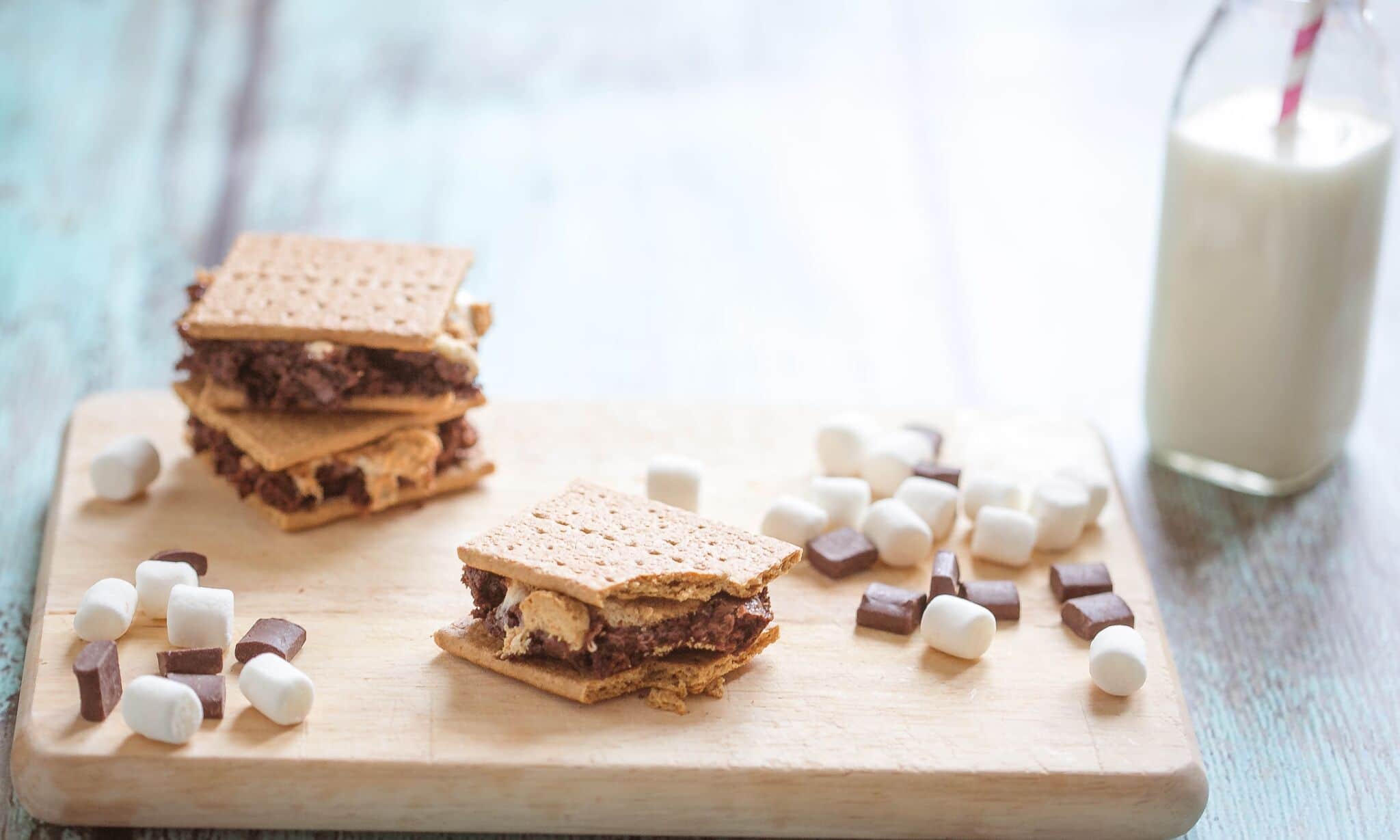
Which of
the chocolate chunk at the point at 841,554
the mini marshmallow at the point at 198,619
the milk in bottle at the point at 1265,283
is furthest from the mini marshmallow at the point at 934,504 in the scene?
the mini marshmallow at the point at 198,619

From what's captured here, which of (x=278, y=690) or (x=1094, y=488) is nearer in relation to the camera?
(x=278, y=690)

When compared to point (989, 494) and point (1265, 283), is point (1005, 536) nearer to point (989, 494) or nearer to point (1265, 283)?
point (989, 494)

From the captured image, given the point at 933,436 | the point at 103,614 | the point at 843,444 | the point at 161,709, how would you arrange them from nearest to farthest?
the point at 161,709 < the point at 103,614 < the point at 843,444 < the point at 933,436

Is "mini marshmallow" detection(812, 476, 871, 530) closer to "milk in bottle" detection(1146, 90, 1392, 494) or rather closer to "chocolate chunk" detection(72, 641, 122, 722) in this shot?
"milk in bottle" detection(1146, 90, 1392, 494)

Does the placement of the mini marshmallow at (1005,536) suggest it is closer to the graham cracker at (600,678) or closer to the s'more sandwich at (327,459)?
the graham cracker at (600,678)

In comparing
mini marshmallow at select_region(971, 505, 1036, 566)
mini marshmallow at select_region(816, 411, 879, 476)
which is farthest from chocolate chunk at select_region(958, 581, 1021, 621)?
mini marshmallow at select_region(816, 411, 879, 476)

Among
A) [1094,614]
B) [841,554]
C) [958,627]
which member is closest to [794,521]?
[841,554]

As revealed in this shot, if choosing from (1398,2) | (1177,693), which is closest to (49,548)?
(1177,693)
